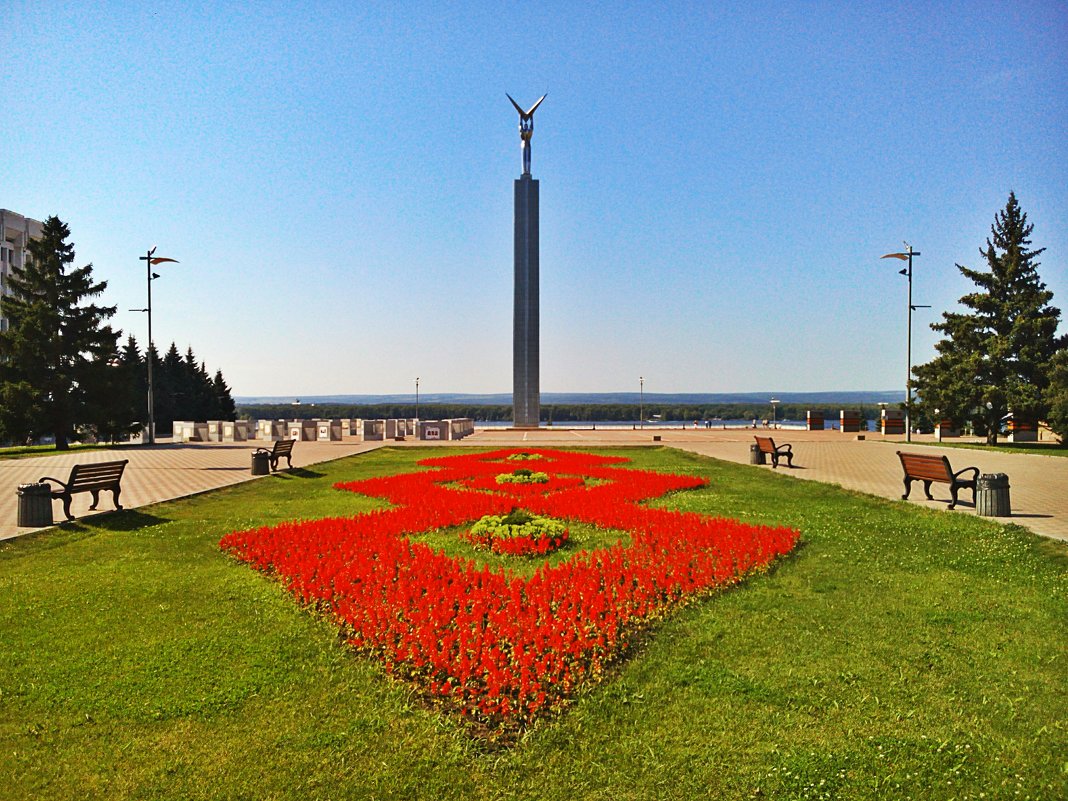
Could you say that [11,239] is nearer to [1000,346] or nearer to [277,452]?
[277,452]

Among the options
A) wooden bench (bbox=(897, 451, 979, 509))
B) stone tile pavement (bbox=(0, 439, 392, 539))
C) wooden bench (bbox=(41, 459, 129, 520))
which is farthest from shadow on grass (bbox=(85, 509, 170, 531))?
wooden bench (bbox=(897, 451, 979, 509))

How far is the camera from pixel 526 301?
154ft

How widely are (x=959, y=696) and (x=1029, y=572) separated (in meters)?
3.91

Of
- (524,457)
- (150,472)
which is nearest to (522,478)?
(524,457)

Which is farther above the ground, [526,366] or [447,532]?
[526,366]

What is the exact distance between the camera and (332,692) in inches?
176

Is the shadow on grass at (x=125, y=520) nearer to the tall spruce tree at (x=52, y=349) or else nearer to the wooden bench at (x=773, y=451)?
the wooden bench at (x=773, y=451)

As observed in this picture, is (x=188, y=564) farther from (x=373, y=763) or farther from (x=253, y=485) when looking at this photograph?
(x=253, y=485)

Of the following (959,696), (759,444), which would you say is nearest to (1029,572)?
(959,696)

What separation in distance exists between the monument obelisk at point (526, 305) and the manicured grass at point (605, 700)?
131ft

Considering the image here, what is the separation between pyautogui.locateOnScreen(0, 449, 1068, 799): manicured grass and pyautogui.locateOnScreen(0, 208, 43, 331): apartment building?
79874mm

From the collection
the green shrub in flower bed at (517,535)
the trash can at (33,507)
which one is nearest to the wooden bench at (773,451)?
the green shrub in flower bed at (517,535)

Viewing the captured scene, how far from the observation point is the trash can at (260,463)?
56.9ft

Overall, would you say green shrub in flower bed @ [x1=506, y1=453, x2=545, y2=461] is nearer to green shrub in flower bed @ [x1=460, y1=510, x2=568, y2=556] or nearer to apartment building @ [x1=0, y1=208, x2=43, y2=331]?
green shrub in flower bed @ [x1=460, y1=510, x2=568, y2=556]
